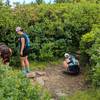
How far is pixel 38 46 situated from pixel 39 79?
81.4 inches

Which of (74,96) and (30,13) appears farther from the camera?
(30,13)

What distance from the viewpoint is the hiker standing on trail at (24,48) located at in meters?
13.3

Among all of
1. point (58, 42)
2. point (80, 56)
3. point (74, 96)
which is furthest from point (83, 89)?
point (58, 42)

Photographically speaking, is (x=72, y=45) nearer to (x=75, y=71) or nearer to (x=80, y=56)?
(x=80, y=56)

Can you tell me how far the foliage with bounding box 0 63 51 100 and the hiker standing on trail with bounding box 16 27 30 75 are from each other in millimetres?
4557

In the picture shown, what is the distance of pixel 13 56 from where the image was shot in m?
14.4

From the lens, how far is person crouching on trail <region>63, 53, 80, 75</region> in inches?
530

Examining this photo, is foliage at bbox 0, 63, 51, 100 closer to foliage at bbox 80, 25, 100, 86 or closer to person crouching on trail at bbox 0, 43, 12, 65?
foliage at bbox 80, 25, 100, 86

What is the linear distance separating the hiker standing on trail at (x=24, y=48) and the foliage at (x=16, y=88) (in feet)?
15.0

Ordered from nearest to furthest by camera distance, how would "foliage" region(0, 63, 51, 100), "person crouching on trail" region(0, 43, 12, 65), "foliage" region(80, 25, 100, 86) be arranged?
"foliage" region(0, 63, 51, 100), "foliage" region(80, 25, 100, 86), "person crouching on trail" region(0, 43, 12, 65)

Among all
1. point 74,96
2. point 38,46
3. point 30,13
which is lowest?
point 74,96

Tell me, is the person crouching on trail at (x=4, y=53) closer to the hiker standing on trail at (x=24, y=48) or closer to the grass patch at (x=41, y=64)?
the hiker standing on trail at (x=24, y=48)

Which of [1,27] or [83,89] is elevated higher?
[1,27]

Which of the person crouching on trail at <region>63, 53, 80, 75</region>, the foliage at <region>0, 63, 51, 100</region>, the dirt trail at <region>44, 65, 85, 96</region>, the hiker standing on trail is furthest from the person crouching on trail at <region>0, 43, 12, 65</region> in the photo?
the foliage at <region>0, 63, 51, 100</region>
